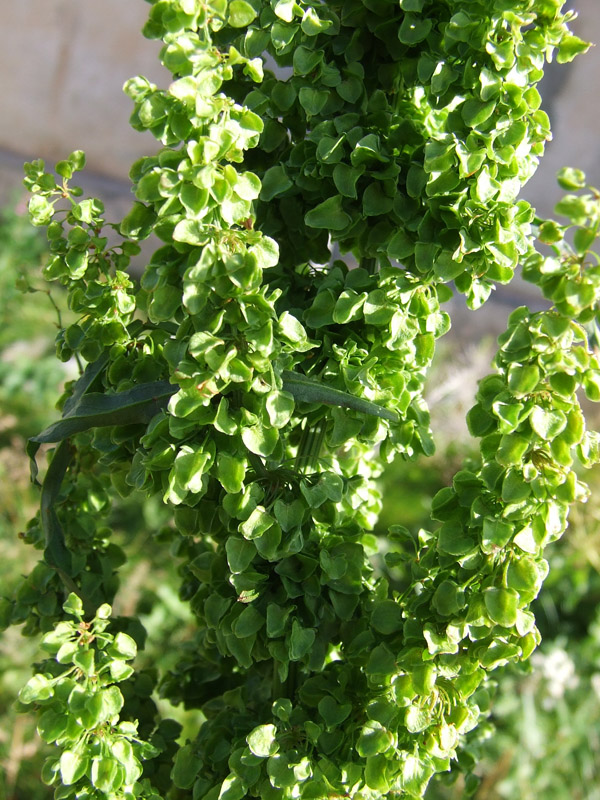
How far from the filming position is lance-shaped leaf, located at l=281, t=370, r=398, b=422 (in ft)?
2.24

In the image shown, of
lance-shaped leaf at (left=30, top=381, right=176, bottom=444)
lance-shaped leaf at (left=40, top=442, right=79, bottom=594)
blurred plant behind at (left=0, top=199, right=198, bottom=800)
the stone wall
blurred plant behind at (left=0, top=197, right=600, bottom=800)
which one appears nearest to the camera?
lance-shaped leaf at (left=30, top=381, right=176, bottom=444)

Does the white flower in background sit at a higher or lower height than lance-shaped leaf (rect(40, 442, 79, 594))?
lower

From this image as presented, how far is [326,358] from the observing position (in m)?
0.77

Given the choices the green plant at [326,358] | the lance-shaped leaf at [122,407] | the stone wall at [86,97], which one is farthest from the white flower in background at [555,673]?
the stone wall at [86,97]

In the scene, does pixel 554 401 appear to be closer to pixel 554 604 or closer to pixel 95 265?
pixel 95 265

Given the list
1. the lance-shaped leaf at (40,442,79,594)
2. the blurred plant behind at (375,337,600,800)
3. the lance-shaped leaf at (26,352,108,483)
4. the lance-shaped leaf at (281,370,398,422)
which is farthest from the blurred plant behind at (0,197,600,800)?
the lance-shaped leaf at (281,370,398,422)

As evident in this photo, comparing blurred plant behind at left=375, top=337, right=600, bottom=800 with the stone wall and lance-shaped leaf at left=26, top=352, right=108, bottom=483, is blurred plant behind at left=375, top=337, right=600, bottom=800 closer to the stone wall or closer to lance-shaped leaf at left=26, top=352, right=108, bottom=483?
the stone wall

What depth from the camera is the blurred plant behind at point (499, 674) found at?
6.41 feet

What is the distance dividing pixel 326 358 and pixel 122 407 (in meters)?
0.19

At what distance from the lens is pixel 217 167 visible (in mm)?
582

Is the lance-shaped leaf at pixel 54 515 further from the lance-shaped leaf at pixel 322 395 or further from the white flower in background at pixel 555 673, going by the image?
the white flower in background at pixel 555 673

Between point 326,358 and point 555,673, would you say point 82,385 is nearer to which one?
point 326,358

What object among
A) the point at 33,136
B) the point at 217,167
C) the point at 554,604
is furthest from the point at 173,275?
the point at 33,136

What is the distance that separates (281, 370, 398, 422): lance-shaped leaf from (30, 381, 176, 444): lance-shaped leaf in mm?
103
